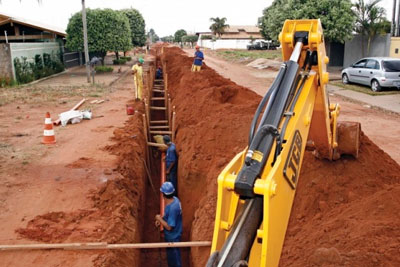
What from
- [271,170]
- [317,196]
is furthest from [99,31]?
[271,170]

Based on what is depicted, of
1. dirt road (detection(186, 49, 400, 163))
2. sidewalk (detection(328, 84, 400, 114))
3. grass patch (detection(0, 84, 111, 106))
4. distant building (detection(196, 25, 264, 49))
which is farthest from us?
distant building (detection(196, 25, 264, 49))

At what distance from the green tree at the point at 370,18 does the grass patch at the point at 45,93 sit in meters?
17.1

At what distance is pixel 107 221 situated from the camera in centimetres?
643

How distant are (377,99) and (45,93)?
16.3 m

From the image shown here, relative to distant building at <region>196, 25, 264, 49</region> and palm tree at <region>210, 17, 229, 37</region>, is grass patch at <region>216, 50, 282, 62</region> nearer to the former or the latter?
distant building at <region>196, 25, 264, 49</region>

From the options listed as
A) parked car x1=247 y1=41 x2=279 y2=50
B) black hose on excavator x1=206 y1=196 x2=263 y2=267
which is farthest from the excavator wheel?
parked car x1=247 y1=41 x2=279 y2=50

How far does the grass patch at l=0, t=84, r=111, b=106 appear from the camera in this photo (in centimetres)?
1822

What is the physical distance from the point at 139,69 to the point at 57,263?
12.0 metres

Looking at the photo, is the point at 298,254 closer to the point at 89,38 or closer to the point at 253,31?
the point at 89,38

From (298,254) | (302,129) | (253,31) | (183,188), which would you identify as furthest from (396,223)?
(253,31)

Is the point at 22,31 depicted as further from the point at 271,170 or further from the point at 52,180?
the point at 271,170

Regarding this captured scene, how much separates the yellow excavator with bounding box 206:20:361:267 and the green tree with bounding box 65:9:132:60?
27582 mm

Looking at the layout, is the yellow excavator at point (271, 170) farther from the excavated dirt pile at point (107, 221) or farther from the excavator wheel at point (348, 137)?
the excavated dirt pile at point (107, 221)

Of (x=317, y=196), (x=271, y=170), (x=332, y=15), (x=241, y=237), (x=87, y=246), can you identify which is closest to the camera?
(x=241, y=237)
